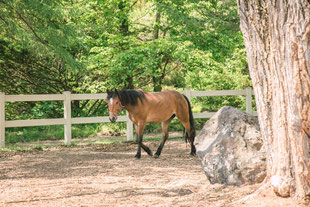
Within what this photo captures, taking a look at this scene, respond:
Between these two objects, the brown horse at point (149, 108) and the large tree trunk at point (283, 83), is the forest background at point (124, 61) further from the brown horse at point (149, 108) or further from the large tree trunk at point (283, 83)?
the large tree trunk at point (283, 83)

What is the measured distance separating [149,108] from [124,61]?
4.07 m

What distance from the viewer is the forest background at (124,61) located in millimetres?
12289

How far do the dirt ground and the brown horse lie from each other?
21.0 inches

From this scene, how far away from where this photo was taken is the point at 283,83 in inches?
129

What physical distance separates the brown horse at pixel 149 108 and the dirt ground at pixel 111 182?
532 mm

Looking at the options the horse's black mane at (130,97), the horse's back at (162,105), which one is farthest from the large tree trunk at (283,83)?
the horse's back at (162,105)

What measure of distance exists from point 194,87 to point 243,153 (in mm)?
9469

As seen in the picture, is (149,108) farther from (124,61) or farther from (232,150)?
(124,61)

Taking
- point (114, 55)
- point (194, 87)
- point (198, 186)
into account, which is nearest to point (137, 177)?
point (198, 186)

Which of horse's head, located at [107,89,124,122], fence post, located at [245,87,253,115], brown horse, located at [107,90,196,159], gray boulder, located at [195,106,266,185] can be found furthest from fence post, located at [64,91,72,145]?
gray boulder, located at [195,106,266,185]

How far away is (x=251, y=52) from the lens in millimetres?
3617

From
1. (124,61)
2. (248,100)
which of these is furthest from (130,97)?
(248,100)

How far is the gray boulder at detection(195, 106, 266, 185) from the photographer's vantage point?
432 centimetres

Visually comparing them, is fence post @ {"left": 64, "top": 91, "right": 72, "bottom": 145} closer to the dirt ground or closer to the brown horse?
the dirt ground
